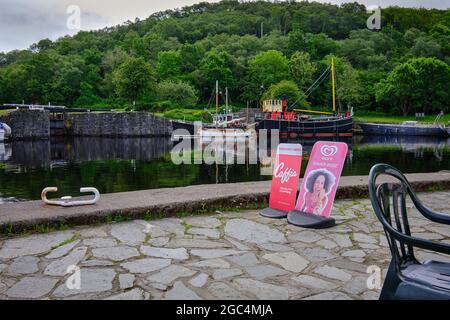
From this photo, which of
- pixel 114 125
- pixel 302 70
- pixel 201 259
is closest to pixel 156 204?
pixel 201 259

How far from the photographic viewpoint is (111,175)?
1570 cm

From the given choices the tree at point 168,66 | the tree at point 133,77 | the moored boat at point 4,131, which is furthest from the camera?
the tree at point 168,66

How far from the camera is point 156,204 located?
4766 millimetres

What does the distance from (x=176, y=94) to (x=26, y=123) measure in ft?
85.0

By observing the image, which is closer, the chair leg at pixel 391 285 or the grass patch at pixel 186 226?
the chair leg at pixel 391 285

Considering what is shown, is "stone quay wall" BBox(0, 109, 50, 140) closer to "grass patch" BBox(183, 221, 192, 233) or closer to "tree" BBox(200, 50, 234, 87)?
"tree" BBox(200, 50, 234, 87)

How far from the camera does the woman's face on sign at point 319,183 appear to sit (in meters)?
4.51

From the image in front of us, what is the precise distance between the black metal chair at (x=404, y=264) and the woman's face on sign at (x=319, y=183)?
7.03ft

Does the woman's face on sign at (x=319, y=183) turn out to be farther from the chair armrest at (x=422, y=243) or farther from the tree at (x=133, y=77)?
the tree at (x=133, y=77)

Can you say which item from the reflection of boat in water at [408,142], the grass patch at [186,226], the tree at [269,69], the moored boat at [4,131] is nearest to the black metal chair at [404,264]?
the grass patch at [186,226]

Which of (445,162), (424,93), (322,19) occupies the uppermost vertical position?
(322,19)
